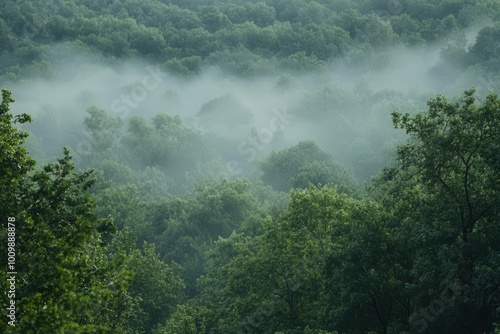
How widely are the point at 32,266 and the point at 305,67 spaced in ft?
583

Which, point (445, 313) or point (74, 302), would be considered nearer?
point (74, 302)

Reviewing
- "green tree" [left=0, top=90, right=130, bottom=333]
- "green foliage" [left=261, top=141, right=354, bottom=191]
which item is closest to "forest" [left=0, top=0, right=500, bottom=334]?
"green tree" [left=0, top=90, right=130, bottom=333]

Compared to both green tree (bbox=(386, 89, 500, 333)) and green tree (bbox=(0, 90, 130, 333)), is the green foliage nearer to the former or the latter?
green tree (bbox=(386, 89, 500, 333))

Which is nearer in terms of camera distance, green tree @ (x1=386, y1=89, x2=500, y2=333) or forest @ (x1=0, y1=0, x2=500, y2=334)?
forest @ (x1=0, y1=0, x2=500, y2=334)

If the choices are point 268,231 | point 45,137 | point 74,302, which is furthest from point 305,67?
point 74,302

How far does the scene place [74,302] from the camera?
19453mm

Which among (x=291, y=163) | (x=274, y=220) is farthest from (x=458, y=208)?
(x=291, y=163)

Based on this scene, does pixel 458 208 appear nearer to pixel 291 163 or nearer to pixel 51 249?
pixel 51 249

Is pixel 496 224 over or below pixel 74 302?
over

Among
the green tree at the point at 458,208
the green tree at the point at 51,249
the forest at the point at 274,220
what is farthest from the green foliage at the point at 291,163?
the green tree at the point at 51,249

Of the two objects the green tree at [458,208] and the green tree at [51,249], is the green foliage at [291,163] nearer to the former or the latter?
the green tree at [458,208]

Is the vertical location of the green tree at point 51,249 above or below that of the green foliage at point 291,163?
below

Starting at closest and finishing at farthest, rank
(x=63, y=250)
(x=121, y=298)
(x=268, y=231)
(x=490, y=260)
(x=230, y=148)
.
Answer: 1. (x=63, y=250)
2. (x=490, y=260)
3. (x=121, y=298)
4. (x=268, y=231)
5. (x=230, y=148)

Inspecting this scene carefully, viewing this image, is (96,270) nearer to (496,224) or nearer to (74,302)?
(74,302)
